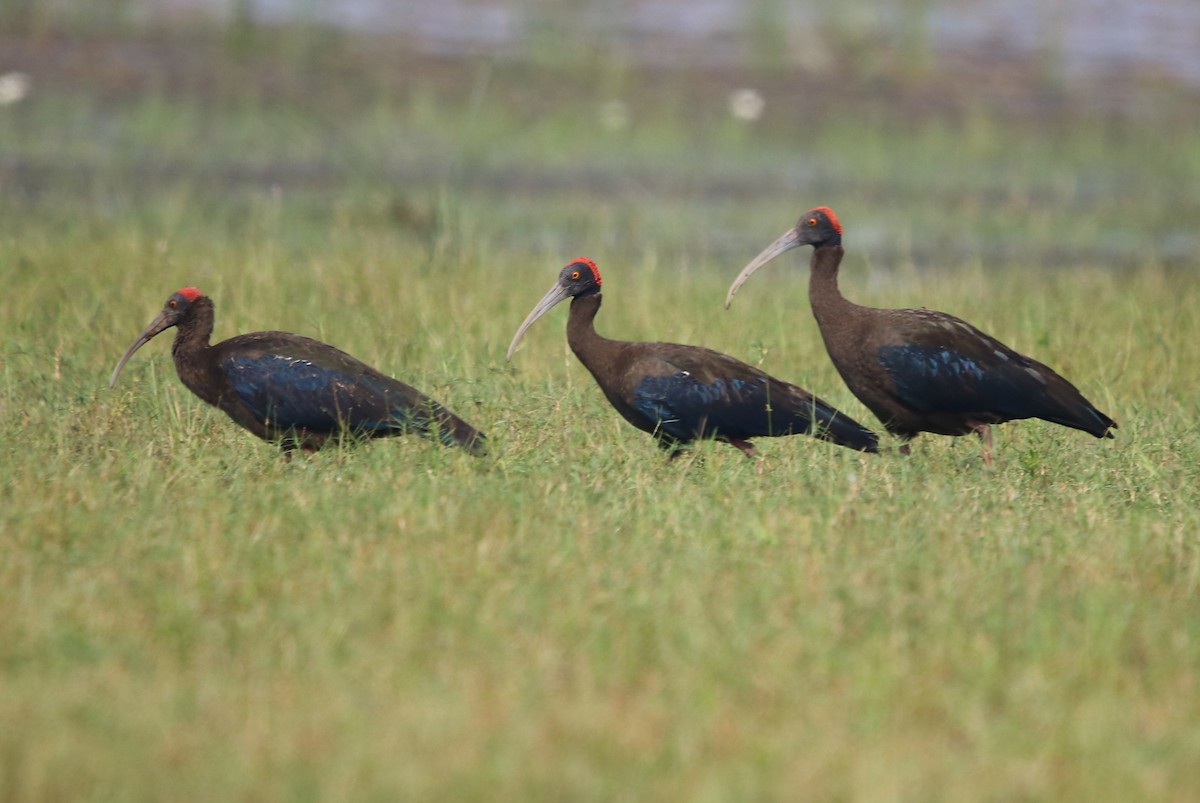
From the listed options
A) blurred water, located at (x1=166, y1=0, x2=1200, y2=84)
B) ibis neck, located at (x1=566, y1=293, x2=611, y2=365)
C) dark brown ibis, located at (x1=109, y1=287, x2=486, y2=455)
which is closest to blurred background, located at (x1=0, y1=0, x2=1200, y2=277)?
blurred water, located at (x1=166, y1=0, x2=1200, y2=84)

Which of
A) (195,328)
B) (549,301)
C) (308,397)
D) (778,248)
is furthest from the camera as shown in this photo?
(778,248)

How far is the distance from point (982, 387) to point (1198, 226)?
834 centimetres

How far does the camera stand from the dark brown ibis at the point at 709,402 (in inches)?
255

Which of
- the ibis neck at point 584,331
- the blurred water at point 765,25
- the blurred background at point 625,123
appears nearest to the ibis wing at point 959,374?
the ibis neck at point 584,331

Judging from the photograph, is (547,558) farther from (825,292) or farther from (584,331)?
(825,292)

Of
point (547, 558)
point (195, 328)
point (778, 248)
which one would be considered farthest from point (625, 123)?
point (547, 558)

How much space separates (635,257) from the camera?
12.5 metres

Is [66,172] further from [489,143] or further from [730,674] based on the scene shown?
[730,674]

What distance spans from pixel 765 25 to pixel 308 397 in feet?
47.3

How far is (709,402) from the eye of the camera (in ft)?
Answer: 21.3

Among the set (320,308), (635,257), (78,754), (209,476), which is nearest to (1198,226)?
(635,257)

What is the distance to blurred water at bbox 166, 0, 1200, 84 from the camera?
20172 millimetres

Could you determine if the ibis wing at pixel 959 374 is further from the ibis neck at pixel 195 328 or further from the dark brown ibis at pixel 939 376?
the ibis neck at pixel 195 328

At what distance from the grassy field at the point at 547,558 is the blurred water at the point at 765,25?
8444mm
